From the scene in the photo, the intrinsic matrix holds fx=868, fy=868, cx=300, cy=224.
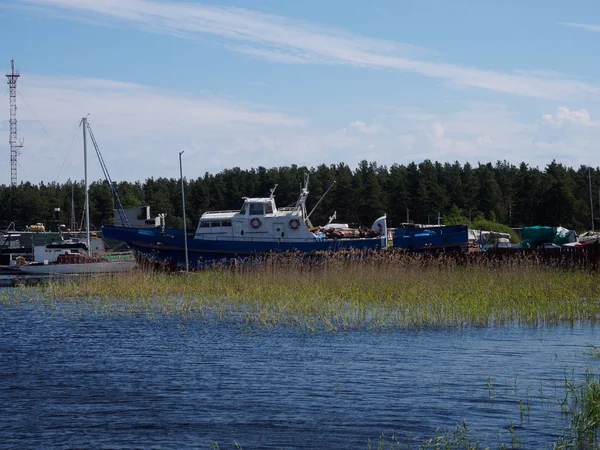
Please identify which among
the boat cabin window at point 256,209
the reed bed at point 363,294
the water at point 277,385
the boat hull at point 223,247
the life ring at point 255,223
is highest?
the boat cabin window at point 256,209

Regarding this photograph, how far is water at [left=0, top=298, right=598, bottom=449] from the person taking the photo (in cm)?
1194

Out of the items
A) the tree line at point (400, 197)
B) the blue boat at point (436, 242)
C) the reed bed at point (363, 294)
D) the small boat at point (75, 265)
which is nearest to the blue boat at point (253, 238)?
the blue boat at point (436, 242)

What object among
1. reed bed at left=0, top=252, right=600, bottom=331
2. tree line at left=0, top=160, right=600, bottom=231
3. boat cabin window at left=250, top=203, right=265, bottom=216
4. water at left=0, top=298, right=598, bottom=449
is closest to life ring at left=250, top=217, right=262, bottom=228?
boat cabin window at left=250, top=203, right=265, bottom=216

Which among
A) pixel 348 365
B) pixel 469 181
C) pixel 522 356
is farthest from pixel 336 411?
pixel 469 181

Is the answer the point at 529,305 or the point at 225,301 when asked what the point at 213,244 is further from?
the point at 529,305

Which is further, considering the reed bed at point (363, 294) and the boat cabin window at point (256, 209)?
the boat cabin window at point (256, 209)

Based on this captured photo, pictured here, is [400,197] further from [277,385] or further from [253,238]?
[277,385]

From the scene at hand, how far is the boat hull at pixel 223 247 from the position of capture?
43.1m

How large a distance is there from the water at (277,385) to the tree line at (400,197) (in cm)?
6392

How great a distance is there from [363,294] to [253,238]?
58.4ft

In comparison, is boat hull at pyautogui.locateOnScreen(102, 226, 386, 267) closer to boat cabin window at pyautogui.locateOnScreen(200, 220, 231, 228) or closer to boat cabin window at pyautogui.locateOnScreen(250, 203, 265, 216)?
boat cabin window at pyautogui.locateOnScreen(200, 220, 231, 228)

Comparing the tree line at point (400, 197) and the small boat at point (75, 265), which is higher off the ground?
the tree line at point (400, 197)

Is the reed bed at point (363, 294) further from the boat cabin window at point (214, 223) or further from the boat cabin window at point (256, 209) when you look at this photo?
the boat cabin window at point (214, 223)

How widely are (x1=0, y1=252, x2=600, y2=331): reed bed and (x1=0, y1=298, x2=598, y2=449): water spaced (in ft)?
4.97
